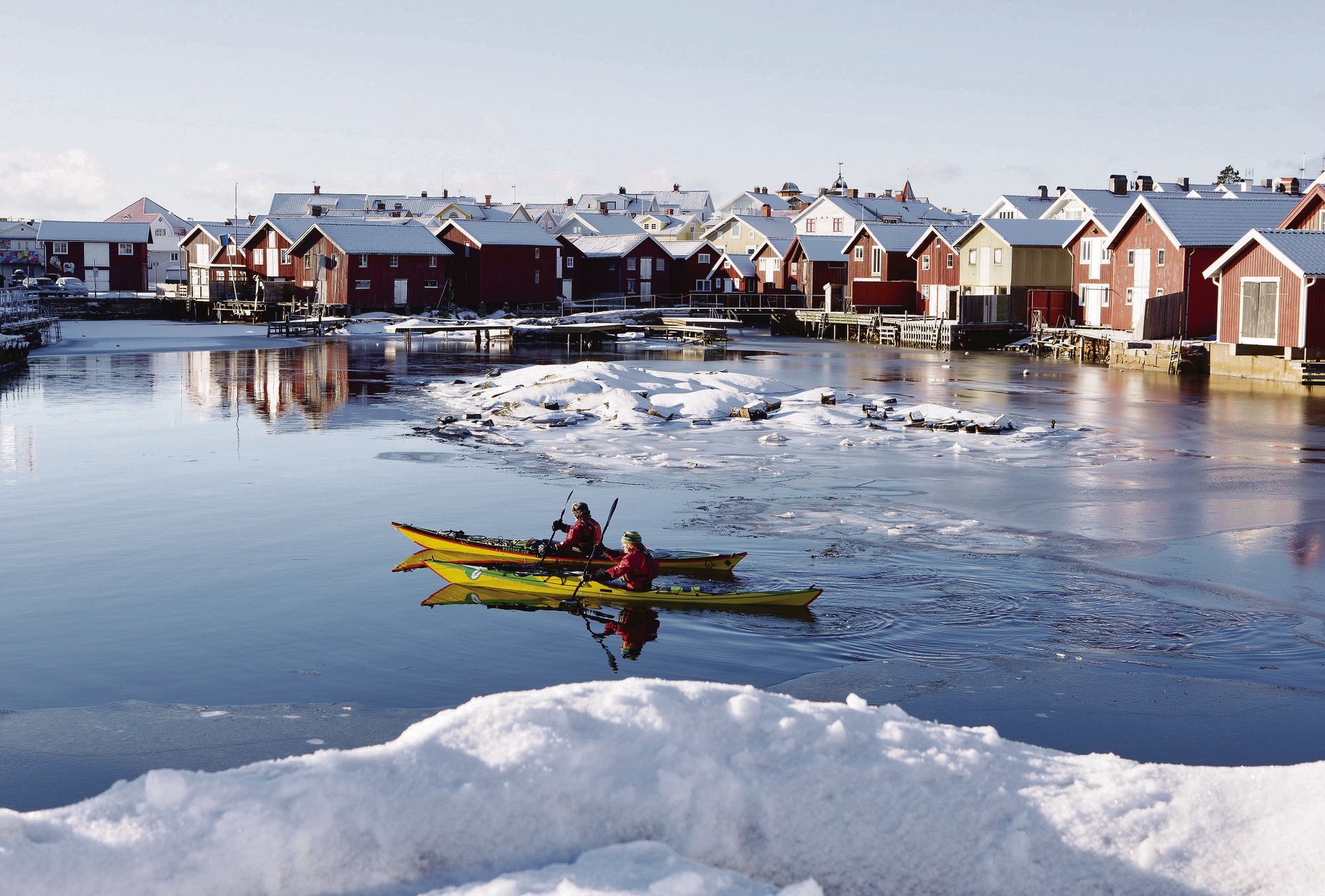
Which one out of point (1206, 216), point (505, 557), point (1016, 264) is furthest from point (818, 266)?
point (505, 557)

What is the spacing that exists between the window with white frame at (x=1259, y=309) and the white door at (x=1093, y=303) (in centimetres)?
1709

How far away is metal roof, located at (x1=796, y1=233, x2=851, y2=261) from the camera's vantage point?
9125cm

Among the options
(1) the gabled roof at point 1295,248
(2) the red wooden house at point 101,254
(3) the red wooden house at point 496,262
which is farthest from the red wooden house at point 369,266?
(1) the gabled roof at point 1295,248

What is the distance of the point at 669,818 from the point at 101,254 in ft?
421

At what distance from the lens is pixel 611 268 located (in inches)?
3959

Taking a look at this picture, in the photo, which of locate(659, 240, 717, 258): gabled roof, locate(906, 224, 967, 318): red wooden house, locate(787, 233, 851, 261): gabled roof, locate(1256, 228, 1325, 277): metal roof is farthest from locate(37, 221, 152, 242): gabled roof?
locate(1256, 228, 1325, 277): metal roof

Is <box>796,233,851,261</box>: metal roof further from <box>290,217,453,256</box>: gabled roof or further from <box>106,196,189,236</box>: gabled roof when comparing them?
<box>106,196,189,236</box>: gabled roof

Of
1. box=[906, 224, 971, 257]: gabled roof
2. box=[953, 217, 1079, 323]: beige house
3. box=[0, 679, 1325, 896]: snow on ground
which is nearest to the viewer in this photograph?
box=[0, 679, 1325, 896]: snow on ground

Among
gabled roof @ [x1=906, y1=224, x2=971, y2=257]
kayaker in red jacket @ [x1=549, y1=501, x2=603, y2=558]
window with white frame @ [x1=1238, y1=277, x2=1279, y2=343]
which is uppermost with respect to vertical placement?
gabled roof @ [x1=906, y1=224, x2=971, y2=257]

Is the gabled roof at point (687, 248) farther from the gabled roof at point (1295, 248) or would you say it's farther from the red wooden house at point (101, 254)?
the gabled roof at point (1295, 248)

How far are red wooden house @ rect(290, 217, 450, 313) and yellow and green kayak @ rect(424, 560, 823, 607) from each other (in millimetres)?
72191

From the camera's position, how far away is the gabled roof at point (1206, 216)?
56750 mm

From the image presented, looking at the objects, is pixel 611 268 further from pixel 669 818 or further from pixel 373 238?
pixel 669 818

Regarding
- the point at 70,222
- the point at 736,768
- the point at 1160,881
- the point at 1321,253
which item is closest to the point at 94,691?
the point at 736,768
